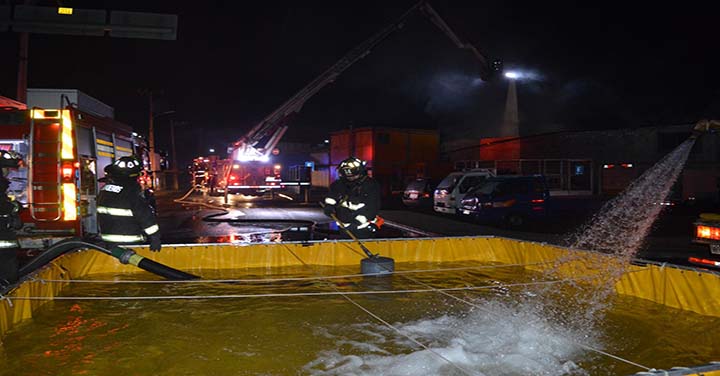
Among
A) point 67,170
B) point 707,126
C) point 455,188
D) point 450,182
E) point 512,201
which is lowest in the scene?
point 512,201

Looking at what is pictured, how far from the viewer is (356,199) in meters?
7.91

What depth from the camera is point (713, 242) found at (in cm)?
604

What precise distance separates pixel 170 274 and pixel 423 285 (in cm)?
313

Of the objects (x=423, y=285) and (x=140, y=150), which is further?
(x=140, y=150)

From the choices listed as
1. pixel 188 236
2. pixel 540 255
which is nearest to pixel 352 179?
pixel 540 255

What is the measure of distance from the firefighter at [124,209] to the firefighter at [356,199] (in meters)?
2.75

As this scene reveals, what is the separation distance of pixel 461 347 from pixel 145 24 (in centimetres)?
990

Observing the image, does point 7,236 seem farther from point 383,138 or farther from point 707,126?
point 383,138

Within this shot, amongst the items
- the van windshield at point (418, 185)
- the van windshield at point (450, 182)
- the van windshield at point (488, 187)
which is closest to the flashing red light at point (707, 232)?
the van windshield at point (488, 187)

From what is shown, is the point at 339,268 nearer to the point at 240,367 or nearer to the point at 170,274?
the point at 170,274

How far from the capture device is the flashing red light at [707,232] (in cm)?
601

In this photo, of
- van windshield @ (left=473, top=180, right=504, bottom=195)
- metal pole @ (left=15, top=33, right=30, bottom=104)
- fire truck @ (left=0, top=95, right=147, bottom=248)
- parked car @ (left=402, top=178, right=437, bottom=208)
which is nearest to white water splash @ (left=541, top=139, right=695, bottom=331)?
van windshield @ (left=473, top=180, right=504, bottom=195)

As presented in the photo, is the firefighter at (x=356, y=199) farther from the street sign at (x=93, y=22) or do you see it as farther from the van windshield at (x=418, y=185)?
the van windshield at (x=418, y=185)

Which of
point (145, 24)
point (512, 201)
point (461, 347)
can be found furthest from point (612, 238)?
point (145, 24)
